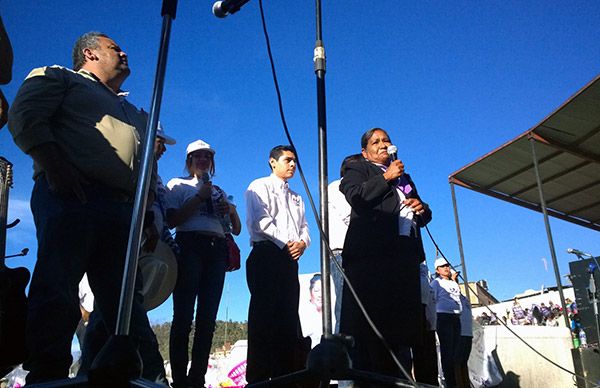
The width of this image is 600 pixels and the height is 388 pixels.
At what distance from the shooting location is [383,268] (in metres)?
2.25

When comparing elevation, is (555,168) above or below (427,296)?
above

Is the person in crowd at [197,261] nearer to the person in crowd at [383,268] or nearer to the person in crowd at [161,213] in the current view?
the person in crowd at [161,213]

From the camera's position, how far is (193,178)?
3484 millimetres

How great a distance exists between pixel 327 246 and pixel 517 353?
6.86 meters

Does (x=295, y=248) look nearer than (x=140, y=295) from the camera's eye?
No

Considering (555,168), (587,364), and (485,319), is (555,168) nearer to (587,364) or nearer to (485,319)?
(587,364)

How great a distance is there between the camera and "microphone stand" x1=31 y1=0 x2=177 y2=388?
1006 millimetres

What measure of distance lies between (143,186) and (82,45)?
4.91 feet

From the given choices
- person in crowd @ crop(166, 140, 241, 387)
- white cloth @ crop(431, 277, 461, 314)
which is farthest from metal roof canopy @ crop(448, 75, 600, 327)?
person in crowd @ crop(166, 140, 241, 387)

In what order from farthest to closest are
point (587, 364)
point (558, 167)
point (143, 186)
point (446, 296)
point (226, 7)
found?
point (558, 167)
point (446, 296)
point (587, 364)
point (226, 7)
point (143, 186)

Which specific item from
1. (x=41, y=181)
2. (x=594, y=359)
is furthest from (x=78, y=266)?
(x=594, y=359)

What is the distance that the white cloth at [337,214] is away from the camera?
3586 millimetres

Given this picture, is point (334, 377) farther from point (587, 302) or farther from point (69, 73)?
point (587, 302)

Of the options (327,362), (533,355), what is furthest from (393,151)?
(533,355)
